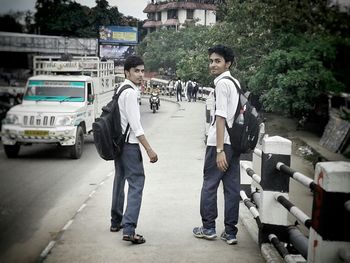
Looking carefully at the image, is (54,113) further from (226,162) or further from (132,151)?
(226,162)

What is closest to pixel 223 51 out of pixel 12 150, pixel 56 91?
Answer: pixel 12 150

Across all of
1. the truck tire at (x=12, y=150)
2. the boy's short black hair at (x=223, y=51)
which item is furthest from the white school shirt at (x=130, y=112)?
the truck tire at (x=12, y=150)

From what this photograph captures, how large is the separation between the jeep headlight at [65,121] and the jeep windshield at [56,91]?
3.00ft

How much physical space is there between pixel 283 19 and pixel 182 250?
39.2ft

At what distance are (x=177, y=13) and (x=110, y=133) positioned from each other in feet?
182

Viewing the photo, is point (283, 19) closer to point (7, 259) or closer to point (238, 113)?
point (238, 113)

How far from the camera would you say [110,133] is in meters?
3.59

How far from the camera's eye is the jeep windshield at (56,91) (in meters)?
9.16

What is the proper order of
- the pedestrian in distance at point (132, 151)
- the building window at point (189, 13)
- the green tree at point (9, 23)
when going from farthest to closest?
the building window at point (189, 13)
the pedestrian in distance at point (132, 151)
the green tree at point (9, 23)

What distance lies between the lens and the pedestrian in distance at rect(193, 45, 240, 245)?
3.47 m

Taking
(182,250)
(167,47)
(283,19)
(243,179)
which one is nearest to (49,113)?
(243,179)

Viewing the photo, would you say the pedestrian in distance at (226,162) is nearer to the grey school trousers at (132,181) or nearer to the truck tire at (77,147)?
the grey school trousers at (132,181)

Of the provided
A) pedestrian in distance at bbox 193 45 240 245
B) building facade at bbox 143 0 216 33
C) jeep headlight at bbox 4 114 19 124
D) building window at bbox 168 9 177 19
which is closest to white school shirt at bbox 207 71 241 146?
pedestrian in distance at bbox 193 45 240 245

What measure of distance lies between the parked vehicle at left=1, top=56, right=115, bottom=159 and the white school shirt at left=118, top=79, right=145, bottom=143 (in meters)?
4.25
